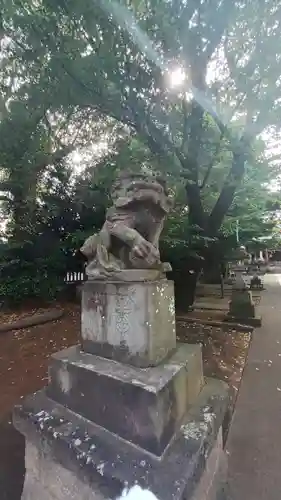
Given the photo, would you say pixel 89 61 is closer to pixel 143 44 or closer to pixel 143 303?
pixel 143 44

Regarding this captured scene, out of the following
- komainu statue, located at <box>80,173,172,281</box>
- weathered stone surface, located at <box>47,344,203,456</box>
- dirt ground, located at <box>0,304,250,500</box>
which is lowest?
dirt ground, located at <box>0,304,250,500</box>

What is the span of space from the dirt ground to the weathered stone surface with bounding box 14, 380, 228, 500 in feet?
1.71

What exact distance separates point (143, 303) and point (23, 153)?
474 cm

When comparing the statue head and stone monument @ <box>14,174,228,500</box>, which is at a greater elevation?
the statue head

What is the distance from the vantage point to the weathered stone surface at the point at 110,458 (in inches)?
50.7

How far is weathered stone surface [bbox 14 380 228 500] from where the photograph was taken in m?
1.29

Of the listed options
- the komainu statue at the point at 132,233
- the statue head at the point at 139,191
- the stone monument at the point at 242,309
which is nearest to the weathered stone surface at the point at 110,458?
the komainu statue at the point at 132,233

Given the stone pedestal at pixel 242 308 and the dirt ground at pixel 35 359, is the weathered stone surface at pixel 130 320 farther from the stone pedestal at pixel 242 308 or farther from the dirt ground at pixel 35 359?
the stone pedestal at pixel 242 308

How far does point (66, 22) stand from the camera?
12.6 ft

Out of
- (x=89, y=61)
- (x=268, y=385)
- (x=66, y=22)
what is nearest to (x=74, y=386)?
(x=268, y=385)

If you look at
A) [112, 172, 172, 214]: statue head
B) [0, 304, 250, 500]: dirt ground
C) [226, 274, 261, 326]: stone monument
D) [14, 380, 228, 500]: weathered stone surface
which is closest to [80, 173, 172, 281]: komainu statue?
[112, 172, 172, 214]: statue head

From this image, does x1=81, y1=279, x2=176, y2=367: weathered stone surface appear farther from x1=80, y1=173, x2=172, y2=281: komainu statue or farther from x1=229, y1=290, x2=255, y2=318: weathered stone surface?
x1=229, y1=290, x2=255, y2=318: weathered stone surface

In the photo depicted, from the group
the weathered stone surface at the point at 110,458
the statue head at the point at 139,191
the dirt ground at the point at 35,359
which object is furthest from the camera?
the dirt ground at the point at 35,359

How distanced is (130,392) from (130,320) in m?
0.38
